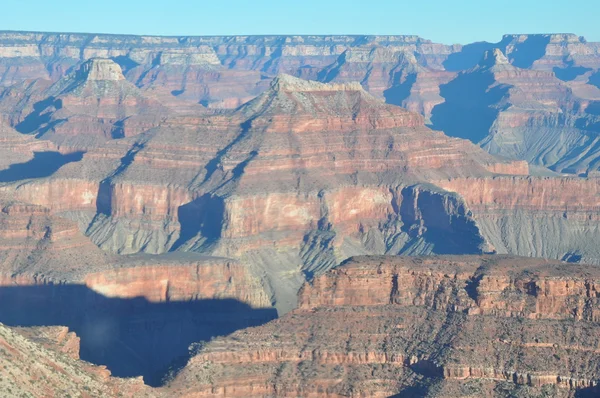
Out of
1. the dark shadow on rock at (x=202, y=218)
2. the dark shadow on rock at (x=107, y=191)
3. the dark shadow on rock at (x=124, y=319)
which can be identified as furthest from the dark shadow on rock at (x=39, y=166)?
the dark shadow on rock at (x=124, y=319)

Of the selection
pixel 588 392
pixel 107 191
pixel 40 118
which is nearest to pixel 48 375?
pixel 588 392

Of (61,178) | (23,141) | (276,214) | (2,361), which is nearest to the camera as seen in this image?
(2,361)

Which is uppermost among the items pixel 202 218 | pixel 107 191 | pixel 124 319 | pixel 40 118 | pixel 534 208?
pixel 40 118

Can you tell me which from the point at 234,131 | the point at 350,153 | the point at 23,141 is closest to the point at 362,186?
the point at 350,153

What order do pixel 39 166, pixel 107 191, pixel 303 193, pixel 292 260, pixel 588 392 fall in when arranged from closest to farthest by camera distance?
1. pixel 588 392
2. pixel 292 260
3. pixel 303 193
4. pixel 107 191
5. pixel 39 166

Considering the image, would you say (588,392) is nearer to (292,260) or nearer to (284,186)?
(292,260)

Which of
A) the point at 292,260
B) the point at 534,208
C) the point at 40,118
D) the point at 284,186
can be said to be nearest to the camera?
the point at 292,260

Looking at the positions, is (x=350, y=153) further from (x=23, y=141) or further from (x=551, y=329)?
(x=551, y=329)

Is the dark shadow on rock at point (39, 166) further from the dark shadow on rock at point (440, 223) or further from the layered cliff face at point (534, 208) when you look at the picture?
the layered cliff face at point (534, 208)
